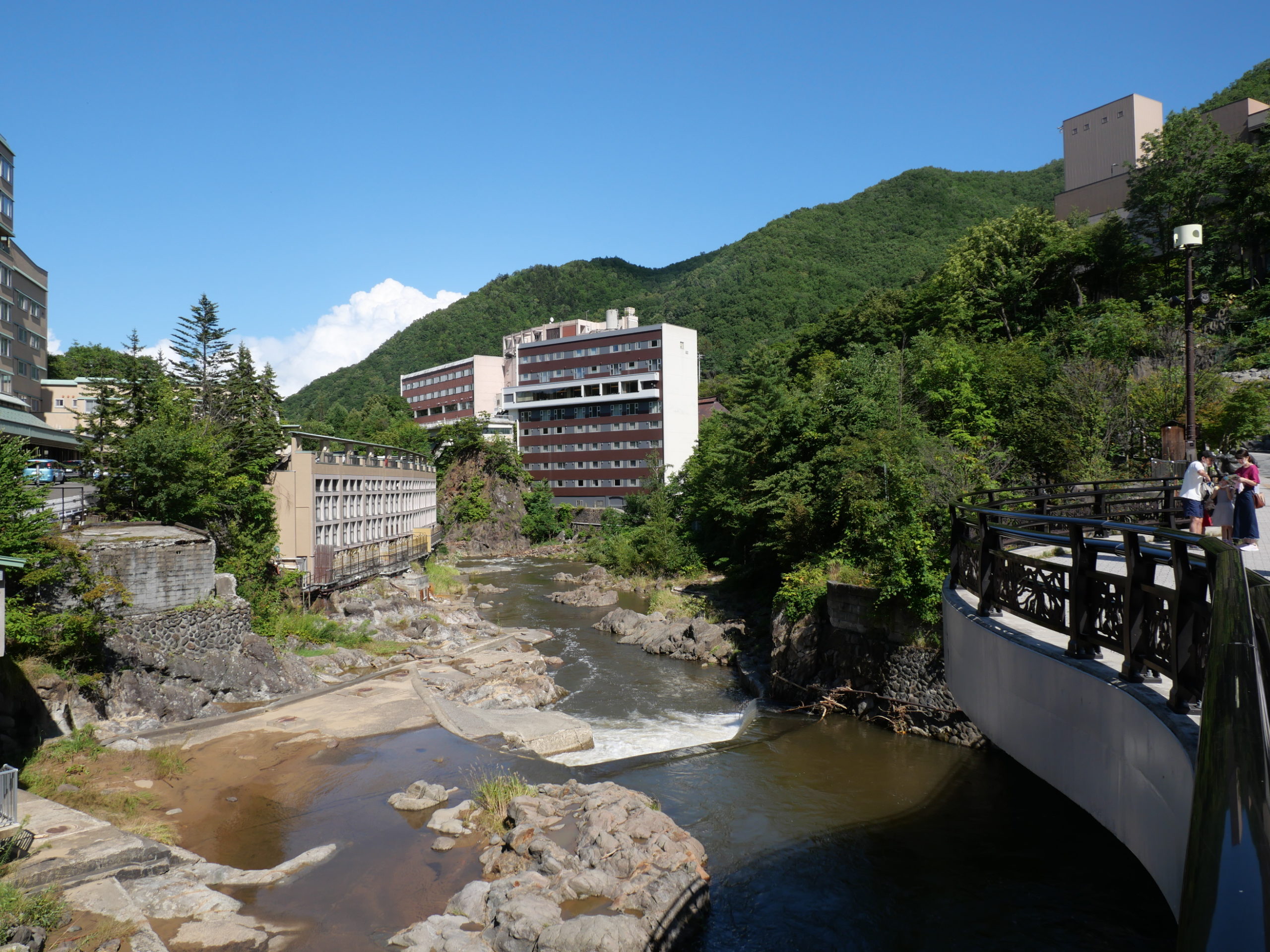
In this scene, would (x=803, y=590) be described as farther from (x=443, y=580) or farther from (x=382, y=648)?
(x=443, y=580)

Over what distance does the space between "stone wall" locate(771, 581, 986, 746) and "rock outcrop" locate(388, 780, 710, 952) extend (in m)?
9.33

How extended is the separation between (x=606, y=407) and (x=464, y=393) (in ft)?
81.1

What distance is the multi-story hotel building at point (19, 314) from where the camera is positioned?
42969 mm

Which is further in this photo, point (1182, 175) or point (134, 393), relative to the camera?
point (1182, 175)

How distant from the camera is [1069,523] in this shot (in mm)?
4945

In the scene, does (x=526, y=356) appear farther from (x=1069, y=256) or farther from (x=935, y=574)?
(x=935, y=574)

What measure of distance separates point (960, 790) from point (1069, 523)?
45.0 ft

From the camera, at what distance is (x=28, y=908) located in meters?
8.94

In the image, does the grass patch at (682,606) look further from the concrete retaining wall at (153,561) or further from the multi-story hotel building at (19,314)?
the multi-story hotel building at (19,314)

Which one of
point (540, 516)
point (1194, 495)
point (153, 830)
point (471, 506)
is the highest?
point (1194, 495)

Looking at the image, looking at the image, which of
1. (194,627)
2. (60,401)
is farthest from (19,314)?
(194,627)

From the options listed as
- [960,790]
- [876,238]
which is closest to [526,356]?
[876,238]

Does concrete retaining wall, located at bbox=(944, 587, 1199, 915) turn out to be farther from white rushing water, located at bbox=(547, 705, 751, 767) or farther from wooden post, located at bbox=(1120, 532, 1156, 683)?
white rushing water, located at bbox=(547, 705, 751, 767)

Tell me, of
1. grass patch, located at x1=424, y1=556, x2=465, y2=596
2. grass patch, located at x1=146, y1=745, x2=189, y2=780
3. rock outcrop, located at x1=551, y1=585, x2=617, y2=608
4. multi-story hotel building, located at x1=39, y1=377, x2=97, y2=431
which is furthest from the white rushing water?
multi-story hotel building, located at x1=39, y1=377, x2=97, y2=431
